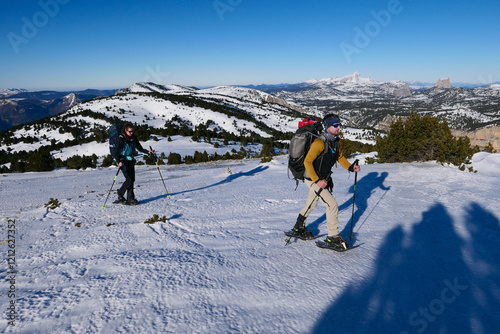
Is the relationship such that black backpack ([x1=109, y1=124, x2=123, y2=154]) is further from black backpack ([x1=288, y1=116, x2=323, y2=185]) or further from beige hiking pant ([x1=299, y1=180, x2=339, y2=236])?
beige hiking pant ([x1=299, y1=180, x2=339, y2=236])

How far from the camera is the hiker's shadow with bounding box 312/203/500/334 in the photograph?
2.92 meters

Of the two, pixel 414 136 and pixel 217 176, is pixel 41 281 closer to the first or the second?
pixel 217 176

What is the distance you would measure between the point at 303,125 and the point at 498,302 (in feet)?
11.9

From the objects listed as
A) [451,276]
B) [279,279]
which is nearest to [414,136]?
[451,276]

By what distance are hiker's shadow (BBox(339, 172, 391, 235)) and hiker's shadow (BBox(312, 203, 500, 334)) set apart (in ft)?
3.97

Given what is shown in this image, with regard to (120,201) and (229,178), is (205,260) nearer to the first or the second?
(120,201)

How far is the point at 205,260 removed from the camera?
436 centimetres

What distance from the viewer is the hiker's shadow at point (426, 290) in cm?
292

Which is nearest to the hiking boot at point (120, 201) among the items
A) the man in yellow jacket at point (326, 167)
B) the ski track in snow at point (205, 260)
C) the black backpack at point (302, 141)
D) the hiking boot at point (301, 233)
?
the ski track in snow at point (205, 260)

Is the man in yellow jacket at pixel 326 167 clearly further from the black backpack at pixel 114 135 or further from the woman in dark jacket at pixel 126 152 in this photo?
the black backpack at pixel 114 135

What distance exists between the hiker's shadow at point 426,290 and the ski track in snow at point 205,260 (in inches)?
1.8

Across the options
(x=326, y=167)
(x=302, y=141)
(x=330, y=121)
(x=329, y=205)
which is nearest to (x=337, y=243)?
(x=329, y=205)

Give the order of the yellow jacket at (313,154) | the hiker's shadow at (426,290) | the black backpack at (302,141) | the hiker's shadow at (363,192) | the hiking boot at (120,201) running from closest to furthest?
1. the hiker's shadow at (426,290)
2. the yellow jacket at (313,154)
3. the black backpack at (302,141)
4. the hiker's shadow at (363,192)
5. the hiking boot at (120,201)

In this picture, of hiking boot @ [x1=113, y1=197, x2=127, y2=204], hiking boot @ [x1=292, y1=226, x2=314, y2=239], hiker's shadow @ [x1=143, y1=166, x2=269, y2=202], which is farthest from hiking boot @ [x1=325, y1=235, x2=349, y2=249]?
hiking boot @ [x1=113, y1=197, x2=127, y2=204]
